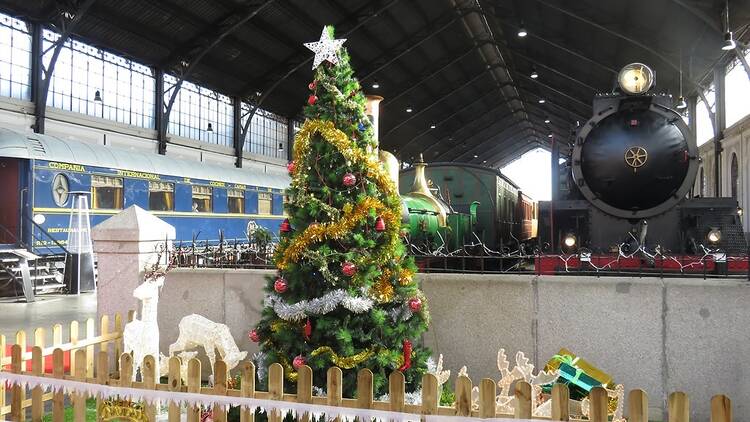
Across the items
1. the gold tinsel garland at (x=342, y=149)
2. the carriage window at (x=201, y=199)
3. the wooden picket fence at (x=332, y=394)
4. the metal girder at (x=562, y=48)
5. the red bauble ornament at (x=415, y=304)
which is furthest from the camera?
the metal girder at (x=562, y=48)

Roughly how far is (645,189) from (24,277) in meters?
13.1

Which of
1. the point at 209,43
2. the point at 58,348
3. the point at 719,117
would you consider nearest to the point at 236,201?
the point at 209,43

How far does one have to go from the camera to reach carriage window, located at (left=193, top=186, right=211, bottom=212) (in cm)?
1808

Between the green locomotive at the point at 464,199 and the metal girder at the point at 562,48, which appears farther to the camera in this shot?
the metal girder at the point at 562,48

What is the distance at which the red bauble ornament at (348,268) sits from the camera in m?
4.12

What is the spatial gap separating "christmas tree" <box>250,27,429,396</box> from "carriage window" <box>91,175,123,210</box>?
12.0 m

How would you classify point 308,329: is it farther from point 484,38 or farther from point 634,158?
point 484,38

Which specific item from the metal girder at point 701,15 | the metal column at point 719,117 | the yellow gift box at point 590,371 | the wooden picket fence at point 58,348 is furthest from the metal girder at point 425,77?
the yellow gift box at point 590,371

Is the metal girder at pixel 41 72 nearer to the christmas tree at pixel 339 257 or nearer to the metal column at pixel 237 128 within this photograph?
the metal column at pixel 237 128

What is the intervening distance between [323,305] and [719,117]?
87.6 ft

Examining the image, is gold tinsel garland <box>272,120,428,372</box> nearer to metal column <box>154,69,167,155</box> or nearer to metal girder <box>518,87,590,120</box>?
metal column <box>154,69,167,155</box>

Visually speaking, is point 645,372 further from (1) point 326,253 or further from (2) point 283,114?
(2) point 283,114

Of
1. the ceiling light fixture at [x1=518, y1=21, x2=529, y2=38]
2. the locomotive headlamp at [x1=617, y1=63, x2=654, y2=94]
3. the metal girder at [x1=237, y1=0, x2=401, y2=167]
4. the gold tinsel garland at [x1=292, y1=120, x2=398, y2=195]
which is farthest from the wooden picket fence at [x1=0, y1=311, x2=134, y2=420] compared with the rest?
the ceiling light fixture at [x1=518, y1=21, x2=529, y2=38]

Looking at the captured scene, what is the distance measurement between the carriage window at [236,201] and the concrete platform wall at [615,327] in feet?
50.3
